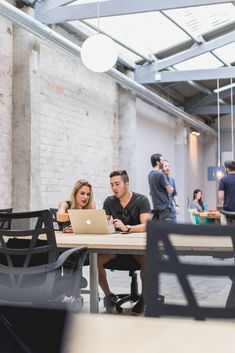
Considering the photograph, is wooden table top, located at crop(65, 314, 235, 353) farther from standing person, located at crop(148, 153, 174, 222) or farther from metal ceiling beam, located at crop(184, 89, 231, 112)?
metal ceiling beam, located at crop(184, 89, 231, 112)

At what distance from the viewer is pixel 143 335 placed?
3.06 ft

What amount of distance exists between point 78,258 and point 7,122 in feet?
14.2

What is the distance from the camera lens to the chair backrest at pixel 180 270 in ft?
4.94

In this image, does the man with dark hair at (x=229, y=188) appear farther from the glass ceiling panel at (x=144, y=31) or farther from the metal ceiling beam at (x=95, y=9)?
the glass ceiling panel at (x=144, y=31)

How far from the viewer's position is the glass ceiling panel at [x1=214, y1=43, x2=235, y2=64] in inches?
→ 478

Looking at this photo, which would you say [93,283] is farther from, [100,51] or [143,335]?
[143,335]

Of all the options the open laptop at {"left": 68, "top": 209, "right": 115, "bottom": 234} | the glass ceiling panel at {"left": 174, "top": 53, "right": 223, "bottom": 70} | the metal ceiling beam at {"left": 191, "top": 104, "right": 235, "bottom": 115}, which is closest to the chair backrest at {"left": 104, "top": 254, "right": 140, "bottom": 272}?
the open laptop at {"left": 68, "top": 209, "right": 115, "bottom": 234}

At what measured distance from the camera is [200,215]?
912cm

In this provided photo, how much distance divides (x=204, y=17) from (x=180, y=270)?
9363mm

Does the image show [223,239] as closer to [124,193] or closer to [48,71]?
[124,193]

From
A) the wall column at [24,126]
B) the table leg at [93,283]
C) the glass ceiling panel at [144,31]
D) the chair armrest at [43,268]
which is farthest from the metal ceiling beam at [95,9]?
the chair armrest at [43,268]

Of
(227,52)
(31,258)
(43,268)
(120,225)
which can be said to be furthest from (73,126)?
(43,268)

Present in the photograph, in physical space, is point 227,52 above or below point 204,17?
below

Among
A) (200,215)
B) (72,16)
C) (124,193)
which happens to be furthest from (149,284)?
(200,215)
